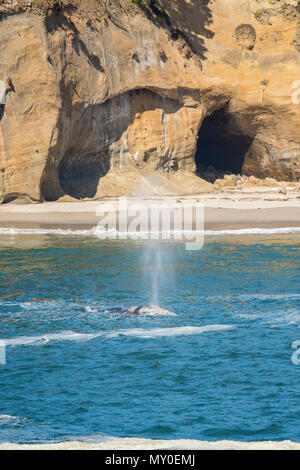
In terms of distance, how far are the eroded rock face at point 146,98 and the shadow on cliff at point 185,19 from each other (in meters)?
0.07

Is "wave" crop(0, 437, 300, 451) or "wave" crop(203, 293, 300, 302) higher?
"wave" crop(203, 293, 300, 302)

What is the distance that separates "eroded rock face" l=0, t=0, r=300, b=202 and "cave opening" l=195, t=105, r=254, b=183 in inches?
3.1

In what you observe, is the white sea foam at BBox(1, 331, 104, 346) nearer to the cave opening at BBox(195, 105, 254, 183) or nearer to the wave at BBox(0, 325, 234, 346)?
the wave at BBox(0, 325, 234, 346)

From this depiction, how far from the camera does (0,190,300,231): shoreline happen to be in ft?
83.5

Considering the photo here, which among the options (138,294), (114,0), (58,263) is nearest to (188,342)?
(138,294)

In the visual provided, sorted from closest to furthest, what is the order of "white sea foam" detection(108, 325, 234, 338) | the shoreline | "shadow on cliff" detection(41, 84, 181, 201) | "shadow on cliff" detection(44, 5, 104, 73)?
"white sea foam" detection(108, 325, 234, 338) → the shoreline → "shadow on cliff" detection(44, 5, 104, 73) → "shadow on cliff" detection(41, 84, 181, 201)

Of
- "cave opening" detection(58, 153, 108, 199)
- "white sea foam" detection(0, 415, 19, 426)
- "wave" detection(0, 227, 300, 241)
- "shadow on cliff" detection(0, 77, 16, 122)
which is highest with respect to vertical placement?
"shadow on cliff" detection(0, 77, 16, 122)

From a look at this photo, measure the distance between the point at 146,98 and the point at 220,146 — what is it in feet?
26.5

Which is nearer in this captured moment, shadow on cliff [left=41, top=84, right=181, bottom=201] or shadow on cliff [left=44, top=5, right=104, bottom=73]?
shadow on cliff [left=44, top=5, right=104, bottom=73]

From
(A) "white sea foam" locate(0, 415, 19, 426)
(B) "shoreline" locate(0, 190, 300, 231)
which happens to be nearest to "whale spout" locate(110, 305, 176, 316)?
(A) "white sea foam" locate(0, 415, 19, 426)

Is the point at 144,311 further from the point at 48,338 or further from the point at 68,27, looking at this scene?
the point at 68,27

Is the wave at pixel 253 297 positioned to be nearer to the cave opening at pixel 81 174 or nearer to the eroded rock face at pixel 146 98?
the eroded rock face at pixel 146 98

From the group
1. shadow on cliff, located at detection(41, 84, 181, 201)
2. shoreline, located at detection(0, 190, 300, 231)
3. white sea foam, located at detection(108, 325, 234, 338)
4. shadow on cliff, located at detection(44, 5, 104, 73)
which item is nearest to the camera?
white sea foam, located at detection(108, 325, 234, 338)

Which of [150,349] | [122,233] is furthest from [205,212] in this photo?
[150,349]
